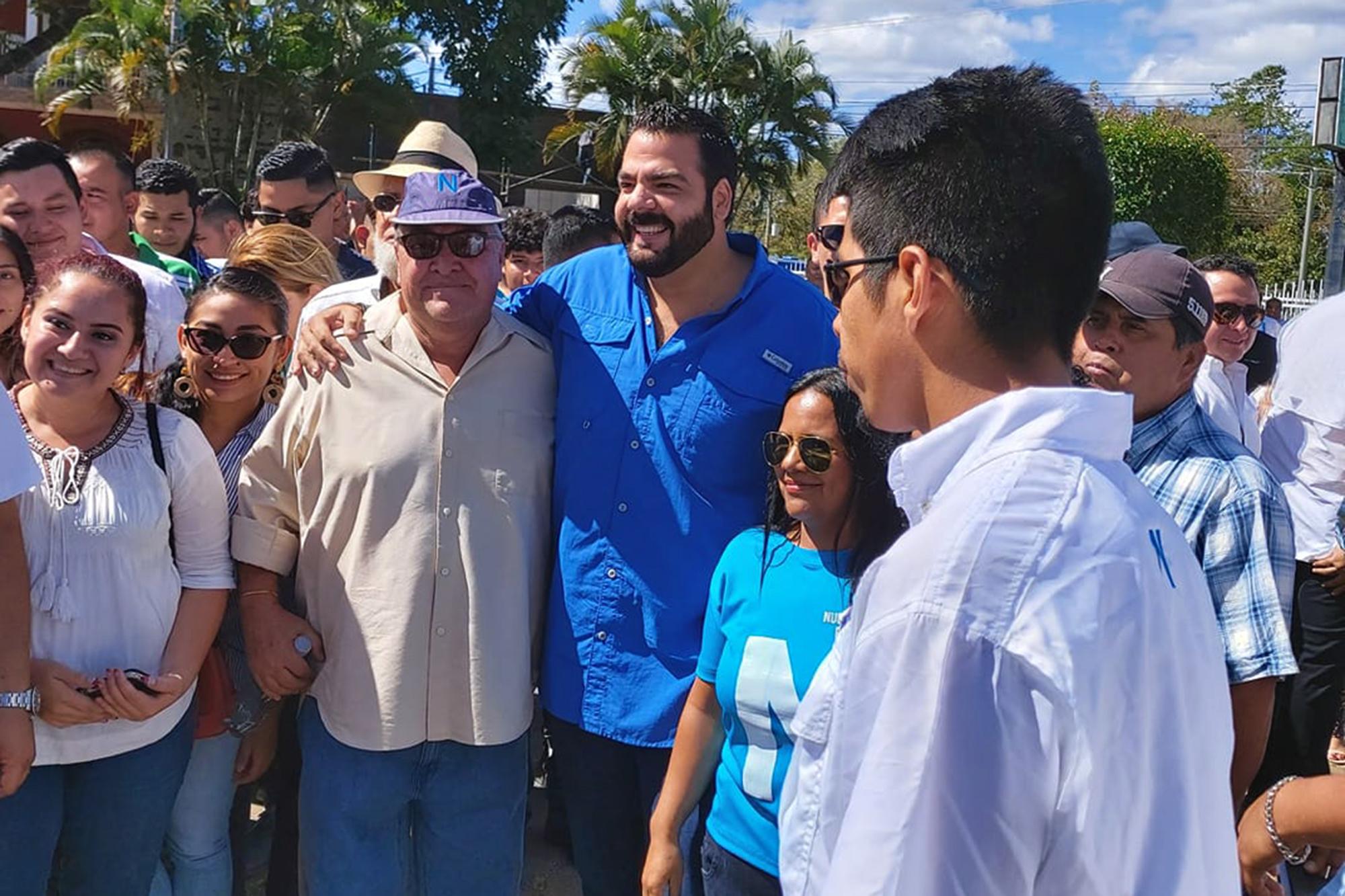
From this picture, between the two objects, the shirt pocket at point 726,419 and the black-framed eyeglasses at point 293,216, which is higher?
the black-framed eyeglasses at point 293,216

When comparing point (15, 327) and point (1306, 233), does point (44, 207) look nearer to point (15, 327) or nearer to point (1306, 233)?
point (15, 327)

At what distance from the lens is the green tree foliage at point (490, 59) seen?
27703mm

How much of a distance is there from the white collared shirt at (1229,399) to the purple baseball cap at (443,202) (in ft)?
8.93

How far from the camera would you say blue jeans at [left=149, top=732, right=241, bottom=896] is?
9.73ft

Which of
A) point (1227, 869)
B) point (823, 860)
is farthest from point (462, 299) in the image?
point (1227, 869)

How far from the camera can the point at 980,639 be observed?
0.98 metres

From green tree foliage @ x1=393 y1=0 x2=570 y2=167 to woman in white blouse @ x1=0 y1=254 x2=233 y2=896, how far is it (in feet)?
85.4

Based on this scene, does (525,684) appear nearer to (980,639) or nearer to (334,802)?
(334,802)

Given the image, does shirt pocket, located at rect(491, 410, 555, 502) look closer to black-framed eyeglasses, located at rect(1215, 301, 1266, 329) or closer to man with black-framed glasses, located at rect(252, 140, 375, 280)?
man with black-framed glasses, located at rect(252, 140, 375, 280)

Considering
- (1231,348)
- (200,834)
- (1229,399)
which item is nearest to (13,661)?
(200,834)

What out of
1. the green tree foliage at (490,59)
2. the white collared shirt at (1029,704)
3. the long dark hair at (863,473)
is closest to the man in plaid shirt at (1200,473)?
the long dark hair at (863,473)

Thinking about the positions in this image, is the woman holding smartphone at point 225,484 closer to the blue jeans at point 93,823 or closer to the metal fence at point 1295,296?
Result: the blue jeans at point 93,823

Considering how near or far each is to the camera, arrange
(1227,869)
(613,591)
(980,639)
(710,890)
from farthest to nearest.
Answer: (613,591)
(710,890)
(1227,869)
(980,639)

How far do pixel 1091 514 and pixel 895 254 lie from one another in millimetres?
382
